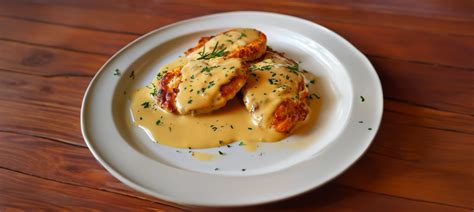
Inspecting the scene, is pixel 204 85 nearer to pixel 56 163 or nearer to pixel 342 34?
pixel 56 163

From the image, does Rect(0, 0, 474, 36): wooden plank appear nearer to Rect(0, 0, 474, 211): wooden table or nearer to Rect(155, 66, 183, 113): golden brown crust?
Rect(0, 0, 474, 211): wooden table

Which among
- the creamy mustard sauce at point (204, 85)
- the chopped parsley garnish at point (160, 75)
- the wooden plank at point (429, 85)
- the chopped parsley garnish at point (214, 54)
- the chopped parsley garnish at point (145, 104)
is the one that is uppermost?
the wooden plank at point (429, 85)

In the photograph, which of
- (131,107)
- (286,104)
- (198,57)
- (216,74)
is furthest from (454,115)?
(131,107)

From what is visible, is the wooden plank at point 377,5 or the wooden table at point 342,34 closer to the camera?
the wooden table at point 342,34

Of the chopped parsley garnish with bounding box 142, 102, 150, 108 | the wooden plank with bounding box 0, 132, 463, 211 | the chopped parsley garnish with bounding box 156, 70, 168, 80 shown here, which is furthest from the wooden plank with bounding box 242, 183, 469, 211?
the chopped parsley garnish with bounding box 156, 70, 168, 80

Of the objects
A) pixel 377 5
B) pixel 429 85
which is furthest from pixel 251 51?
pixel 377 5

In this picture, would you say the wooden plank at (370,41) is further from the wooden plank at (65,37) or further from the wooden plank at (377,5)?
the wooden plank at (377,5)

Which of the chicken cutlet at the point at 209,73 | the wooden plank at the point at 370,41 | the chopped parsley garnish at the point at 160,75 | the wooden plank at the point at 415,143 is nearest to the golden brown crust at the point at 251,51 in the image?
the chicken cutlet at the point at 209,73
